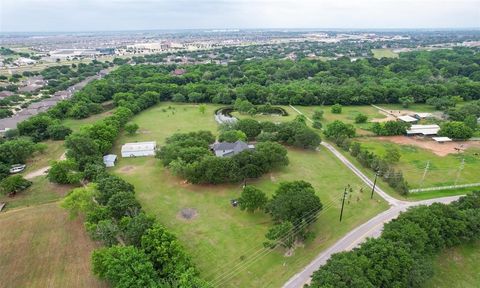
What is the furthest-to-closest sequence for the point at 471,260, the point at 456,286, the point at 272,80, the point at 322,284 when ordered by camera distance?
the point at 272,80 → the point at 471,260 → the point at 456,286 → the point at 322,284

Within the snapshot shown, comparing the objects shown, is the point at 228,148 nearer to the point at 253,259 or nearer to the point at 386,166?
the point at 253,259

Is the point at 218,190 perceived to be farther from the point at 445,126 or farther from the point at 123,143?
the point at 445,126

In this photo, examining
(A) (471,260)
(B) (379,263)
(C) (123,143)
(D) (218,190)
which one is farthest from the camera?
Result: (C) (123,143)

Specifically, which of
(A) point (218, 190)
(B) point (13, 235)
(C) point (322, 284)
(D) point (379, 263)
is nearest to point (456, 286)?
(D) point (379, 263)

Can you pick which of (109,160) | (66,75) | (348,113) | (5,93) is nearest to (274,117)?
(348,113)

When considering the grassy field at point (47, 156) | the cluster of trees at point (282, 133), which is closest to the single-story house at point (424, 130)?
the cluster of trees at point (282, 133)

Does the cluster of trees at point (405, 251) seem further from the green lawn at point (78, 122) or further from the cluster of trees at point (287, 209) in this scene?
the green lawn at point (78, 122)
